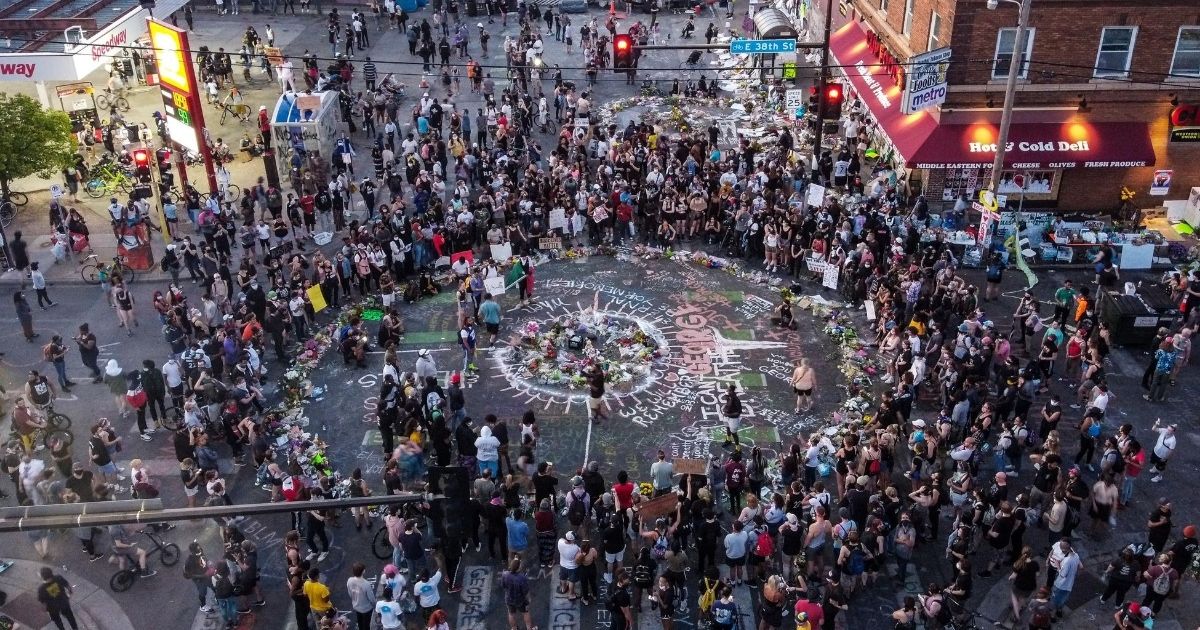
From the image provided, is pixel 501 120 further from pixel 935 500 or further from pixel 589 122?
pixel 935 500

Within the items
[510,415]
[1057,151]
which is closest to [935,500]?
[510,415]

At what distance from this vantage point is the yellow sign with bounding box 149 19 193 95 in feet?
102

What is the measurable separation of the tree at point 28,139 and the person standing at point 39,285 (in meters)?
5.00

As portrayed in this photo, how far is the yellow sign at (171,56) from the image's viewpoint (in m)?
31.1

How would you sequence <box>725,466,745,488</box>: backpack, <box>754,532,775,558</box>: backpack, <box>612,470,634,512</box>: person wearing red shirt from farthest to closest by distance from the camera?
<box>725,466,745,488</box>: backpack → <box>612,470,634,512</box>: person wearing red shirt → <box>754,532,775,558</box>: backpack

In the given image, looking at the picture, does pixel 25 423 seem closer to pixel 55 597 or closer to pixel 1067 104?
pixel 55 597

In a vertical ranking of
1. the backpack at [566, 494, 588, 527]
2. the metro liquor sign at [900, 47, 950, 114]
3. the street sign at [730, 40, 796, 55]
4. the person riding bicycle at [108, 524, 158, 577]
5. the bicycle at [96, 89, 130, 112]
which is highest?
the street sign at [730, 40, 796, 55]

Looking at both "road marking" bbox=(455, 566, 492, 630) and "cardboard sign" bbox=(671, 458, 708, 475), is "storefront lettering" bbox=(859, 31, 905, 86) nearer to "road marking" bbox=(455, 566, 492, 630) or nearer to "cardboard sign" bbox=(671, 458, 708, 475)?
"cardboard sign" bbox=(671, 458, 708, 475)

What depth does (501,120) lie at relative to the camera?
3919cm

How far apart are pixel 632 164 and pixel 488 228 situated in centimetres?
610

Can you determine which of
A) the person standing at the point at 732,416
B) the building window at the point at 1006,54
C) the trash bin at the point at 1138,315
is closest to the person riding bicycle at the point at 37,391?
the person standing at the point at 732,416

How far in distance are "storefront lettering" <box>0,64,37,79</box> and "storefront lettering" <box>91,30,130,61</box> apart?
2.26 metres

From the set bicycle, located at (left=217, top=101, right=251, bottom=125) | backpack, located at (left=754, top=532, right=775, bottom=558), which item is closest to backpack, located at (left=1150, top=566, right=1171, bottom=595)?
backpack, located at (left=754, top=532, right=775, bottom=558)

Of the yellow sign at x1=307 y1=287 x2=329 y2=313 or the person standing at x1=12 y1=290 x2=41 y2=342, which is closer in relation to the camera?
the person standing at x1=12 y1=290 x2=41 y2=342
